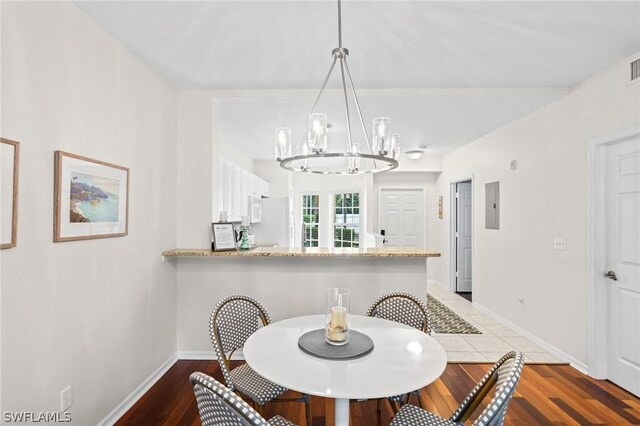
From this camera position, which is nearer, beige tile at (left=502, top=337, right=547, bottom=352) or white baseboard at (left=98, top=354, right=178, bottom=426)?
white baseboard at (left=98, top=354, right=178, bottom=426)

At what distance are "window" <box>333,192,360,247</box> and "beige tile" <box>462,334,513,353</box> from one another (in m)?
3.37

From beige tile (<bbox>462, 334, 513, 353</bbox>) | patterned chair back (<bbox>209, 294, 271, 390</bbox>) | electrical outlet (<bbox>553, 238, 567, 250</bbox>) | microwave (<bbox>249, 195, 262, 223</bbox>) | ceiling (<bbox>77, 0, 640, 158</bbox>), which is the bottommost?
beige tile (<bbox>462, 334, 513, 353</bbox>)

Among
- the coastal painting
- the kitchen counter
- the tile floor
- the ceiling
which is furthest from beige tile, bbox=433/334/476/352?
the coastal painting

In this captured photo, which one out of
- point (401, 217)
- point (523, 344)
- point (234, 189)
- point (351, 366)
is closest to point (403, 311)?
point (351, 366)

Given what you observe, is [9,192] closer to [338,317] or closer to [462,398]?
[338,317]

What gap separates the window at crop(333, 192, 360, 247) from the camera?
22.6 feet

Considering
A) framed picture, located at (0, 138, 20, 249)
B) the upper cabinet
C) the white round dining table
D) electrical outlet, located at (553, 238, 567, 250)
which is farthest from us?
the upper cabinet

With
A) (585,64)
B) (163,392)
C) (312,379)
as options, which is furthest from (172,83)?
(585,64)

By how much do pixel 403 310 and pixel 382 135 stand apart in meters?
1.24

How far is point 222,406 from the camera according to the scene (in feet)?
3.74

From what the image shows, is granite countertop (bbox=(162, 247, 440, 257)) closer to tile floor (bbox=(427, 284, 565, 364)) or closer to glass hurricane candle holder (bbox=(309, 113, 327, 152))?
tile floor (bbox=(427, 284, 565, 364))

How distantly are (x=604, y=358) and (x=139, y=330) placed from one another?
3729mm

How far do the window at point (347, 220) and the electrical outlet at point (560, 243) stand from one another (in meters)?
3.89

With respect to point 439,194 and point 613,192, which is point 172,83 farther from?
point 439,194
